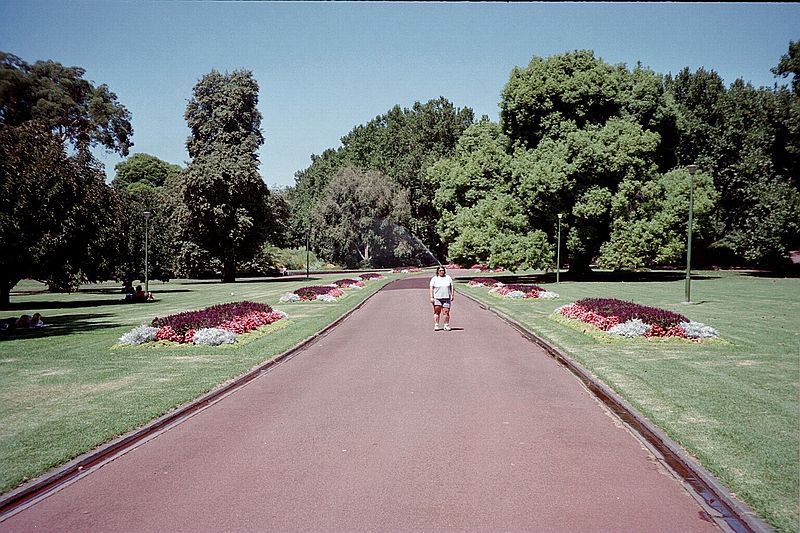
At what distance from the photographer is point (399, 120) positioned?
117m

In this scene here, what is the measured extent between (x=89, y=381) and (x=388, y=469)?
7629 millimetres

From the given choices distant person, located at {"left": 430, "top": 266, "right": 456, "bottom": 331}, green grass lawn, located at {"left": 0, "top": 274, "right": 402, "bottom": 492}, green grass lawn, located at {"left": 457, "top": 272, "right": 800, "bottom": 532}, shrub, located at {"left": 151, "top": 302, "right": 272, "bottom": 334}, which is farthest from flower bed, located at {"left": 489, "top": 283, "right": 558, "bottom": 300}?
shrub, located at {"left": 151, "top": 302, "right": 272, "bottom": 334}

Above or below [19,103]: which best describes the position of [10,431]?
below

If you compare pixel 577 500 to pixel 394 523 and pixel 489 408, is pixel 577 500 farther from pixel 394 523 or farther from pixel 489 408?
pixel 489 408

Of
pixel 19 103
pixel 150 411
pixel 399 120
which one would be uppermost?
pixel 399 120

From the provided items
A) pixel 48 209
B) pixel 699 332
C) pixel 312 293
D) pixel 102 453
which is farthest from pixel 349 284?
pixel 102 453

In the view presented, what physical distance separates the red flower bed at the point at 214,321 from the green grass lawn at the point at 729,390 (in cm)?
877

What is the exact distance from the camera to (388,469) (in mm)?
6758

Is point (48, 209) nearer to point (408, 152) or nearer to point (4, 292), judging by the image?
point (4, 292)

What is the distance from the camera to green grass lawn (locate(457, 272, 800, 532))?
6.33m

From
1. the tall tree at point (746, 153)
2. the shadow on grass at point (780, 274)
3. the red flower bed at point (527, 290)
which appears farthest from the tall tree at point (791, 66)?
the red flower bed at point (527, 290)

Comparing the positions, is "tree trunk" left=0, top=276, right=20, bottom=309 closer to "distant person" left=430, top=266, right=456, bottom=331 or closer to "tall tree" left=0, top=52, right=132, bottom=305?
"tall tree" left=0, top=52, right=132, bottom=305

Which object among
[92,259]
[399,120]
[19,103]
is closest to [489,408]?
[92,259]

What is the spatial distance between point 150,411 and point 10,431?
5.81ft
